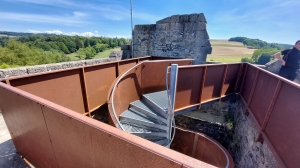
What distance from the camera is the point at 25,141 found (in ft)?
6.06

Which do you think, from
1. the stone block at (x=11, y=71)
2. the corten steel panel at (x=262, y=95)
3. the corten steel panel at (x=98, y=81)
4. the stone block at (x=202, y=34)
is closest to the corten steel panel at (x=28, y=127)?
the corten steel panel at (x=98, y=81)

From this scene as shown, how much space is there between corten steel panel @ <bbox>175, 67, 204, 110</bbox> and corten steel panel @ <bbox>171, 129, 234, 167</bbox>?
49.9 inches

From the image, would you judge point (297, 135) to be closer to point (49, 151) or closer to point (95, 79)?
point (49, 151)

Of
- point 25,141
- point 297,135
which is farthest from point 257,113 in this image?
point 25,141

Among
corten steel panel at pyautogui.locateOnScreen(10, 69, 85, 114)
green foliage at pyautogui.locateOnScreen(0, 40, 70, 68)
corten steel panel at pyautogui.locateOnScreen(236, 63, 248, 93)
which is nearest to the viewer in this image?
corten steel panel at pyautogui.locateOnScreen(10, 69, 85, 114)

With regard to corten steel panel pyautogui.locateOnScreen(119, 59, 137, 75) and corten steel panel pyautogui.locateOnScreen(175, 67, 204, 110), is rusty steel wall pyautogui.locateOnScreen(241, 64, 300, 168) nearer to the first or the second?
corten steel panel pyautogui.locateOnScreen(175, 67, 204, 110)

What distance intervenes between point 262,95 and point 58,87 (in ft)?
14.3

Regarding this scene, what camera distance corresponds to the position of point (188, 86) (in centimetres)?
372

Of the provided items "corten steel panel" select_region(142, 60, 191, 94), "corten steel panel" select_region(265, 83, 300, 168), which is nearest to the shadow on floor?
"corten steel panel" select_region(142, 60, 191, 94)

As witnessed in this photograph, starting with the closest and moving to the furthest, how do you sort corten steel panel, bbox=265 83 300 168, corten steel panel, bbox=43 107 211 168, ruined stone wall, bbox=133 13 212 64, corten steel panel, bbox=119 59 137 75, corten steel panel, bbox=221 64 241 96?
1. corten steel panel, bbox=43 107 211 168
2. corten steel panel, bbox=265 83 300 168
3. corten steel panel, bbox=119 59 137 75
4. corten steel panel, bbox=221 64 241 96
5. ruined stone wall, bbox=133 13 212 64

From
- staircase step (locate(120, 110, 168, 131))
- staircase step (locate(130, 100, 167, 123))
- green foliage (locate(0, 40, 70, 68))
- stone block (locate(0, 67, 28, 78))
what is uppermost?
stone block (locate(0, 67, 28, 78))

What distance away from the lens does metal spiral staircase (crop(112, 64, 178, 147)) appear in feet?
10.4

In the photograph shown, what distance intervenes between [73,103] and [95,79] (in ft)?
2.56

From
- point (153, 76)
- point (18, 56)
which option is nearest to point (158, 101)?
point (153, 76)
